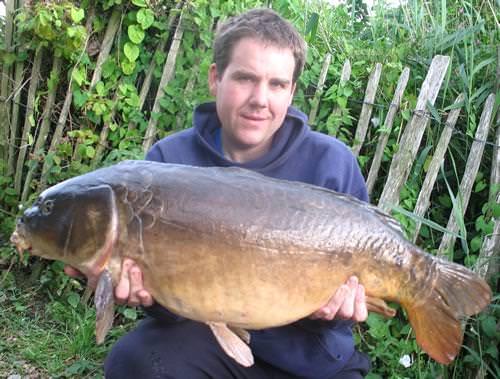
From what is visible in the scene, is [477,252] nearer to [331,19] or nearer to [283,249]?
[283,249]

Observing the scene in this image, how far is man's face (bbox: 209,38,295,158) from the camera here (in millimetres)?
2268

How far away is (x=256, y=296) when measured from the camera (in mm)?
1808

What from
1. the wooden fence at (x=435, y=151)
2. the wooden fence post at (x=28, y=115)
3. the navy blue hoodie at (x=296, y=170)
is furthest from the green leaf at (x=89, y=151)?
the wooden fence at (x=435, y=151)

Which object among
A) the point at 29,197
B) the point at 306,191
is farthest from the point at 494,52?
the point at 29,197

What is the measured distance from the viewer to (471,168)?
123 inches

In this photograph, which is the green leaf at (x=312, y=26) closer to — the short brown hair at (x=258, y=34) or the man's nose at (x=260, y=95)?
the short brown hair at (x=258, y=34)

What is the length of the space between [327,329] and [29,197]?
101 inches

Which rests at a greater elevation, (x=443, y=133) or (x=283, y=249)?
(x=443, y=133)

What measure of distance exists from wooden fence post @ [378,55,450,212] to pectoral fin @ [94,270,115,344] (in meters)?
1.80

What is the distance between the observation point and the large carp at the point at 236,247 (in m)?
1.80

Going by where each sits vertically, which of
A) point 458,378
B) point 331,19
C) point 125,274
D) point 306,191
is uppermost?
point 331,19

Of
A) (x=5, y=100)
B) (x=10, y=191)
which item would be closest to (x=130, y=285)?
(x=10, y=191)

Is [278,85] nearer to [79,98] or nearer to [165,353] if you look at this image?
[165,353]

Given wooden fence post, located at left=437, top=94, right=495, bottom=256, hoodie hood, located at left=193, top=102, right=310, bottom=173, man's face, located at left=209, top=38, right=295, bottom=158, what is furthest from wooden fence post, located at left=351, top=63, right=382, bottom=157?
man's face, located at left=209, top=38, right=295, bottom=158
